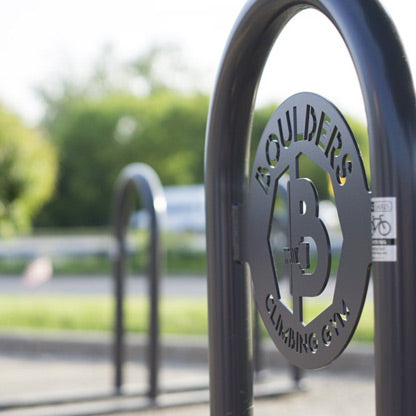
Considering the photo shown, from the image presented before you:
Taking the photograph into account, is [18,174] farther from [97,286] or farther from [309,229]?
[309,229]

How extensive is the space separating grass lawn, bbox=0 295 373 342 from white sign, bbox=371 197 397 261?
236 inches

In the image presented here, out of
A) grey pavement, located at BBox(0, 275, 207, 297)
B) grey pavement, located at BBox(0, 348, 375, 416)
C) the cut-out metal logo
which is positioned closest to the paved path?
grey pavement, located at BBox(0, 348, 375, 416)

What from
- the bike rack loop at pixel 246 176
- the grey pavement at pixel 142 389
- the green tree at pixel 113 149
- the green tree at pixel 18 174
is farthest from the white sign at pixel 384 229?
the green tree at pixel 113 149

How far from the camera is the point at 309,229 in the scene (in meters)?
1.73

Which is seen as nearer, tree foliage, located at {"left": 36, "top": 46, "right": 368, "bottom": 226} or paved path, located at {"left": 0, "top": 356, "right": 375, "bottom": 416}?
paved path, located at {"left": 0, "top": 356, "right": 375, "bottom": 416}

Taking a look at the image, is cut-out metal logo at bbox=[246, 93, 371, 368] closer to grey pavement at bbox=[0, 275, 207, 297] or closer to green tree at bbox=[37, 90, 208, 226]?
grey pavement at bbox=[0, 275, 207, 297]

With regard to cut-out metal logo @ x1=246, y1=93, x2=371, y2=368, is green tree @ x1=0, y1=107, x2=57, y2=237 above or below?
above

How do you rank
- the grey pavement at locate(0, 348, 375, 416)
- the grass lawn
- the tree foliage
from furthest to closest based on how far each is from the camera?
1. the tree foliage
2. the grass lawn
3. the grey pavement at locate(0, 348, 375, 416)

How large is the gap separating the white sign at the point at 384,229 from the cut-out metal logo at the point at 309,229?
0.24 feet

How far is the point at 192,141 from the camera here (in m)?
Result: 31.6

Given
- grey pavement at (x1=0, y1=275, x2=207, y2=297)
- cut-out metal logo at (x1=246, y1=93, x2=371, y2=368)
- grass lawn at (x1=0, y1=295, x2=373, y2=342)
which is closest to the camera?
cut-out metal logo at (x1=246, y1=93, x2=371, y2=368)

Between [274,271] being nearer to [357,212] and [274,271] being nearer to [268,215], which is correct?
[268,215]

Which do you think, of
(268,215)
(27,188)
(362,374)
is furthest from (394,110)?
(27,188)

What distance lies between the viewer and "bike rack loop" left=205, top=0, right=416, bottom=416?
136cm
